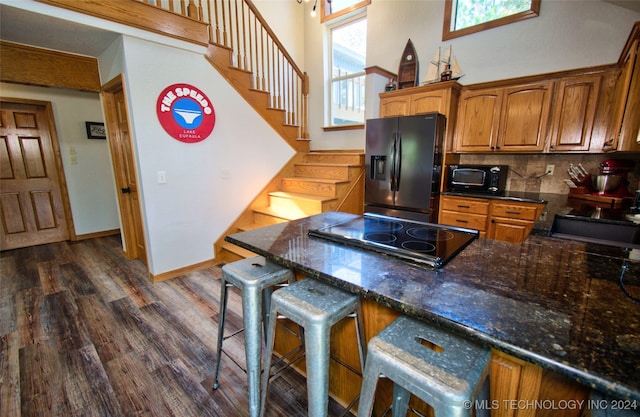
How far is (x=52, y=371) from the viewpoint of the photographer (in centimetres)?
174

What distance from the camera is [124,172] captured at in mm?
3334

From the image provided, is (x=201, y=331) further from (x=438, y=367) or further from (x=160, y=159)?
(x=438, y=367)

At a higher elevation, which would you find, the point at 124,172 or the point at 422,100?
the point at 422,100

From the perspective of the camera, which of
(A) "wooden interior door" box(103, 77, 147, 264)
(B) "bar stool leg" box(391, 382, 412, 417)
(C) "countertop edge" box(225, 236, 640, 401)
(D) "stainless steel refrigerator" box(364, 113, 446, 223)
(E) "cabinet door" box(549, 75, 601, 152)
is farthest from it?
(A) "wooden interior door" box(103, 77, 147, 264)

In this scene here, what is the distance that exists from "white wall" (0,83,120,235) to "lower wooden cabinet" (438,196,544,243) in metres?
5.13

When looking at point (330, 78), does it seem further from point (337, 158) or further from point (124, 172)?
point (124, 172)

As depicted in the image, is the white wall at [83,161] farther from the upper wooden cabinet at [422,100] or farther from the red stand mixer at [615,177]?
the red stand mixer at [615,177]

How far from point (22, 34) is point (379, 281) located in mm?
3957

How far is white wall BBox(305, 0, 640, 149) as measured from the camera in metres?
2.59

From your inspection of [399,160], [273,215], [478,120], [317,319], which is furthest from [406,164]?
[317,319]

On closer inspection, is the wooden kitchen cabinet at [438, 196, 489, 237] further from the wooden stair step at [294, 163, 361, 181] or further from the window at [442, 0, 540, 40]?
the window at [442, 0, 540, 40]

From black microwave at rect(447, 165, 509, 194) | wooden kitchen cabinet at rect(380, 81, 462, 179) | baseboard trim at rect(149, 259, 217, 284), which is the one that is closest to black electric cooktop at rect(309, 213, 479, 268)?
black microwave at rect(447, 165, 509, 194)

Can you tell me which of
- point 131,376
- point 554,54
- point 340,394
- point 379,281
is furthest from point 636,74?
point 131,376

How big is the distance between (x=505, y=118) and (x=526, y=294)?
280cm
